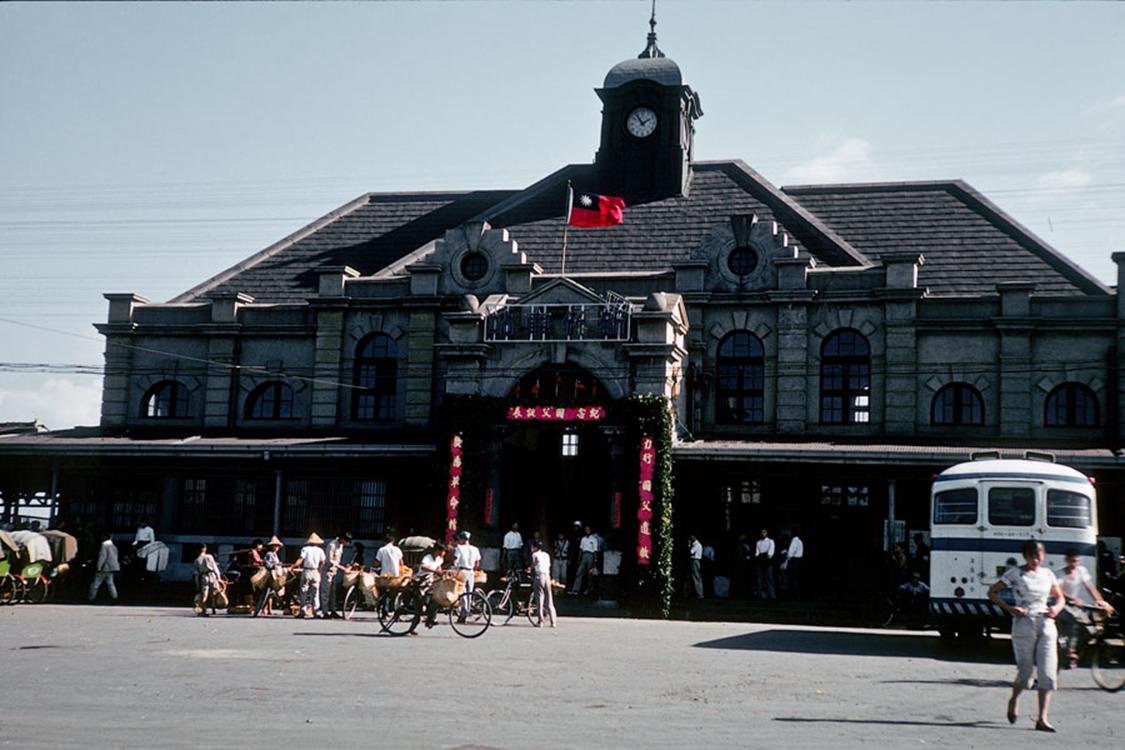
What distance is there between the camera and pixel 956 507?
21594 mm

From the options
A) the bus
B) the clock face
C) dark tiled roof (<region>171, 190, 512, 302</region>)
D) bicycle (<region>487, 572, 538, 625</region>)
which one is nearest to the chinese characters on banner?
bicycle (<region>487, 572, 538, 625</region>)

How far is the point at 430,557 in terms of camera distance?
72.8 ft

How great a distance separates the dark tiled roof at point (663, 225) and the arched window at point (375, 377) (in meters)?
5.15

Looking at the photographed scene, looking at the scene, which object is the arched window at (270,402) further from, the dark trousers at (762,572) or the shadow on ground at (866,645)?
the shadow on ground at (866,645)

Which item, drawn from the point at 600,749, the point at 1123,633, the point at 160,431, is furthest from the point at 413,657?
the point at 160,431

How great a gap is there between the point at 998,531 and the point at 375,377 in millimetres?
20416

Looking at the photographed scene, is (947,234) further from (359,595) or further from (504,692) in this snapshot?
(504,692)

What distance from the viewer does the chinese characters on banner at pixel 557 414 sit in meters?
30.0

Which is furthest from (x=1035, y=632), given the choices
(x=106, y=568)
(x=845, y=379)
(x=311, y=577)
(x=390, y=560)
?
(x=106, y=568)

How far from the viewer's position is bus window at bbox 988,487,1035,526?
20.8m

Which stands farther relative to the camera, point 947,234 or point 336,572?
point 947,234

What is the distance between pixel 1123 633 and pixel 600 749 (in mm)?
11777

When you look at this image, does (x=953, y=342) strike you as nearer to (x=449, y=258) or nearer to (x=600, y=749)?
(x=449, y=258)

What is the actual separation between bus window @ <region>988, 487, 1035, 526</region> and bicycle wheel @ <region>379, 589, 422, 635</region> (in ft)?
33.3
